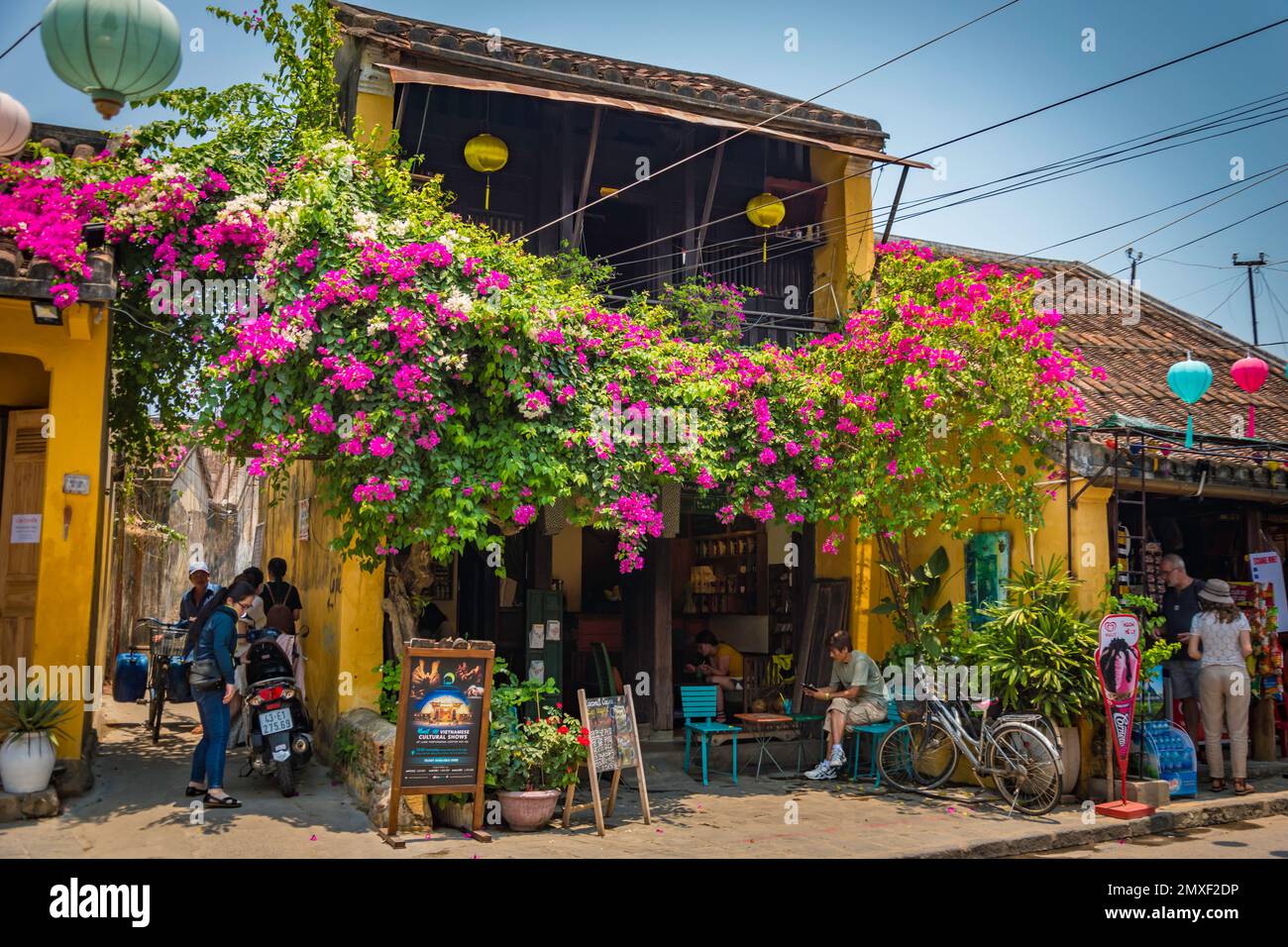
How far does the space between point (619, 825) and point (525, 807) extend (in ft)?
2.97

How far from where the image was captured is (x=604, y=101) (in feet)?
38.1

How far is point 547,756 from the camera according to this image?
893 centimetres

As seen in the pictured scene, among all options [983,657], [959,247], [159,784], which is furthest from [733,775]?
[959,247]

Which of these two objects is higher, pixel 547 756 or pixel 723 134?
pixel 723 134

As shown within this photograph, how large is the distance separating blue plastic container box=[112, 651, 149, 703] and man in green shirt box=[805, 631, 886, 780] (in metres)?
10.3

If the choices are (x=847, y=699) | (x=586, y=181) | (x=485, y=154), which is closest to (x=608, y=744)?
(x=847, y=699)

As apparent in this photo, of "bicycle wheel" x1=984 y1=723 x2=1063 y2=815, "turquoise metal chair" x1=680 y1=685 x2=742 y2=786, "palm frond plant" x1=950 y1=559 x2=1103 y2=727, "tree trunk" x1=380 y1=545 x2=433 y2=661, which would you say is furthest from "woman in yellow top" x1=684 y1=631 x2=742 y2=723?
"tree trunk" x1=380 y1=545 x2=433 y2=661

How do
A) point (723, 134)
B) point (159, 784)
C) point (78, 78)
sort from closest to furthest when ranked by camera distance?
point (78, 78) < point (159, 784) < point (723, 134)

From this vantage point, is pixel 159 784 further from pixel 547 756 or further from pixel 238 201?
pixel 238 201

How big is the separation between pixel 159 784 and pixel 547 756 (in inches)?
144

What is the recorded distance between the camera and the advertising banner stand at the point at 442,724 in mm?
8062

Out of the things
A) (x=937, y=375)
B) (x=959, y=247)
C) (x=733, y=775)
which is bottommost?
(x=733, y=775)

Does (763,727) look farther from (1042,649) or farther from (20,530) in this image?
(20,530)

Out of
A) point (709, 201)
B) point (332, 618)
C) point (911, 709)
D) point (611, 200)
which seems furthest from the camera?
point (611, 200)
